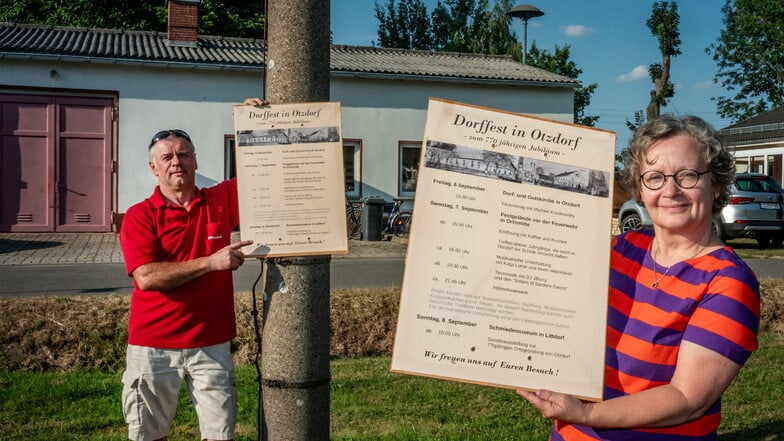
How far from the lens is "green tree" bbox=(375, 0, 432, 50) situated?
61906 millimetres

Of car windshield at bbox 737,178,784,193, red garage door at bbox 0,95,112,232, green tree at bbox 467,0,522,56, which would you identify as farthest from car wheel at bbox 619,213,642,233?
green tree at bbox 467,0,522,56

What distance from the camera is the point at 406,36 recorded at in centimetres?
6241

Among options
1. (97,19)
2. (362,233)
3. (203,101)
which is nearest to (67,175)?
(203,101)

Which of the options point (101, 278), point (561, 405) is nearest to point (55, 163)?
point (101, 278)

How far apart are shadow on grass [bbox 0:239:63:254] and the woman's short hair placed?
15.8 metres

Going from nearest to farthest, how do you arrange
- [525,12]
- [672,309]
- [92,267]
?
[672,309], [92,267], [525,12]

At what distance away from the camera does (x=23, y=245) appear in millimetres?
17125

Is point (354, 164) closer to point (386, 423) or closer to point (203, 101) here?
point (203, 101)

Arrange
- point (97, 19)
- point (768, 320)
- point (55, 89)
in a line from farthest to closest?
point (97, 19) < point (55, 89) < point (768, 320)

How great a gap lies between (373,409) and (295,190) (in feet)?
9.15

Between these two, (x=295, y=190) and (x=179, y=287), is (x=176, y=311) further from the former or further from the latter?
(x=295, y=190)

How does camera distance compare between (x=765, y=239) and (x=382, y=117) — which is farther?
(x=382, y=117)

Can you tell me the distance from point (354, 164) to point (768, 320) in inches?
614

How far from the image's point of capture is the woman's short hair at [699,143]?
7.36 ft
